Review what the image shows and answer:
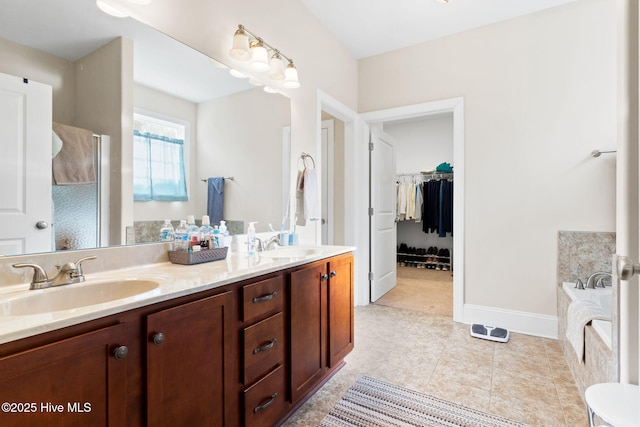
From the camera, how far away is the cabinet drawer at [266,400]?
130cm

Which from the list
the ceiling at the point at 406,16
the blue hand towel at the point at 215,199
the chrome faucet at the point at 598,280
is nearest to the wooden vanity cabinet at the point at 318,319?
the blue hand towel at the point at 215,199

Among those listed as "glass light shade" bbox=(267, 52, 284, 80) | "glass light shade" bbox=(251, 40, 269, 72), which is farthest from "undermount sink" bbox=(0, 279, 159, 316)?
"glass light shade" bbox=(267, 52, 284, 80)

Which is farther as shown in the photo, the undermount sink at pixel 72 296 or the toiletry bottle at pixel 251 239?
the toiletry bottle at pixel 251 239

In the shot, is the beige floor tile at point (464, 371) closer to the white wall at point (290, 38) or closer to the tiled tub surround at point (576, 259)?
the tiled tub surround at point (576, 259)

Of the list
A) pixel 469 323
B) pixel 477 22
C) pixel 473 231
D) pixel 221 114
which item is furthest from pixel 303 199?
pixel 477 22

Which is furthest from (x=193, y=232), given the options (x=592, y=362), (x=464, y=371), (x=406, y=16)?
(x=406, y=16)

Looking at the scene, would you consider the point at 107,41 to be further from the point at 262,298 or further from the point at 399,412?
the point at 399,412

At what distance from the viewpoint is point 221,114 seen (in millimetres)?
1916

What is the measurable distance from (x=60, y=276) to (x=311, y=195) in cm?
168

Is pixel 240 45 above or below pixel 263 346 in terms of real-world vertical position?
above

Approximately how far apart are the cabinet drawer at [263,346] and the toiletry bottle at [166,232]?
666 mm

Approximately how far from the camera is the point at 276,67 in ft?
7.14

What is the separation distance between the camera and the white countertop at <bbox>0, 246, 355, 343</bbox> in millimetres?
731

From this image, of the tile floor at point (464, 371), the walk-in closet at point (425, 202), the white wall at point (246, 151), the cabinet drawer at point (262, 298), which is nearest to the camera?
the cabinet drawer at point (262, 298)
